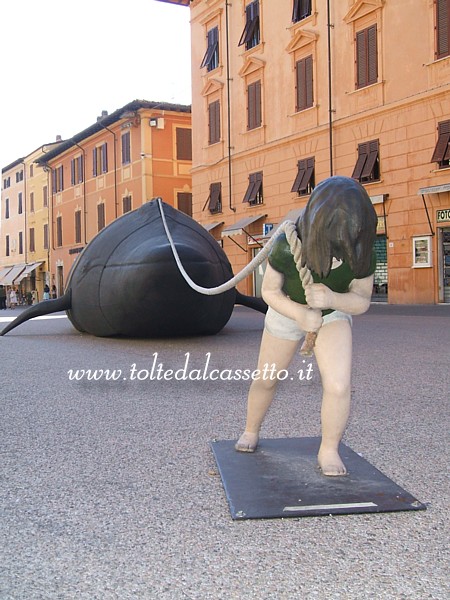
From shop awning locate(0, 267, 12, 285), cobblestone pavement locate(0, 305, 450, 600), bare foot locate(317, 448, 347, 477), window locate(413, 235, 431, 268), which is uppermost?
shop awning locate(0, 267, 12, 285)

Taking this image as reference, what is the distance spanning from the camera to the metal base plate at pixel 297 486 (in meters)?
2.65

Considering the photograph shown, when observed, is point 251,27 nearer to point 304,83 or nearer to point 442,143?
point 304,83

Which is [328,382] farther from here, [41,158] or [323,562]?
[41,158]

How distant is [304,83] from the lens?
21.2m

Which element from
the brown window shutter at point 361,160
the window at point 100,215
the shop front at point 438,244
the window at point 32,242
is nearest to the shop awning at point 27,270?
the window at point 32,242

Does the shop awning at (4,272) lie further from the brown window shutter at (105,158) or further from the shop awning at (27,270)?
the brown window shutter at (105,158)

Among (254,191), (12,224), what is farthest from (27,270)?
(254,191)

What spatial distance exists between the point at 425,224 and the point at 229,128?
32.3ft

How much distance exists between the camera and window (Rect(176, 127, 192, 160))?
32.2 metres

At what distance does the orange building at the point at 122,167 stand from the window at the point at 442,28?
1623cm

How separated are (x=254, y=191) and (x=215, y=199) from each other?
8.47 ft

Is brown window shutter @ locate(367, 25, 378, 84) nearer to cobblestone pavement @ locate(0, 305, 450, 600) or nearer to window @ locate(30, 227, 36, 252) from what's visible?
cobblestone pavement @ locate(0, 305, 450, 600)

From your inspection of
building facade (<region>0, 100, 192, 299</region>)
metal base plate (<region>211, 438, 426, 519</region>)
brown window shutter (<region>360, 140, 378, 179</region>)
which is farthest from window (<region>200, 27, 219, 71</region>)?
metal base plate (<region>211, 438, 426, 519</region>)

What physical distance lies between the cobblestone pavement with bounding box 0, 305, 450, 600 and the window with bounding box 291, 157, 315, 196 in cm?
1542
